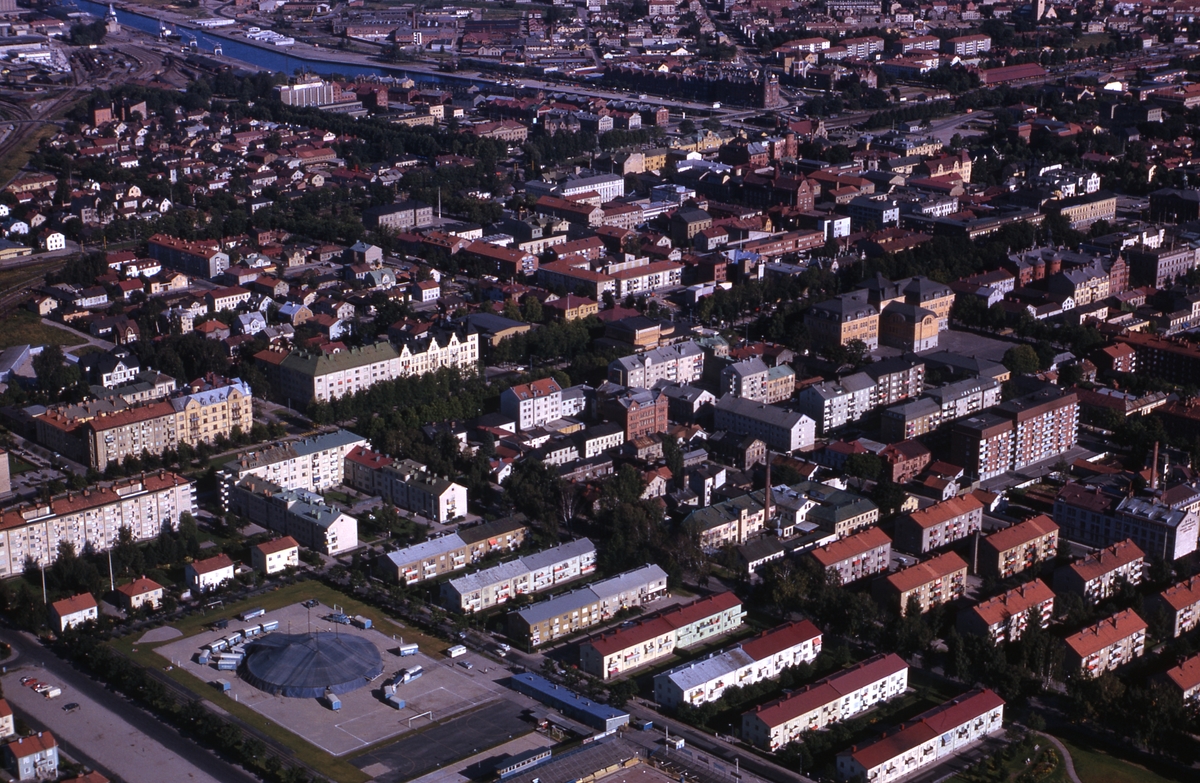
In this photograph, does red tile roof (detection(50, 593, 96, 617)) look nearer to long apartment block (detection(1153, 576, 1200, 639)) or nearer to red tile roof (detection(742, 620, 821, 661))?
red tile roof (detection(742, 620, 821, 661))

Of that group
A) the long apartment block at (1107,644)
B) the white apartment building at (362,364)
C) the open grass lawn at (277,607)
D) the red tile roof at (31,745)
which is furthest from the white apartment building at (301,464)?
the long apartment block at (1107,644)

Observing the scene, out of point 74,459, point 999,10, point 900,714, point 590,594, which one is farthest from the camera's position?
point 999,10

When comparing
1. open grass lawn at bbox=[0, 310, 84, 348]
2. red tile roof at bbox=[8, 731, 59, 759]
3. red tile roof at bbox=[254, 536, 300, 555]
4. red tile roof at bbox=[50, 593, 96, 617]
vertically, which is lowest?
open grass lawn at bbox=[0, 310, 84, 348]

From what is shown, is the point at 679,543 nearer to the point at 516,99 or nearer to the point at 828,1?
the point at 516,99

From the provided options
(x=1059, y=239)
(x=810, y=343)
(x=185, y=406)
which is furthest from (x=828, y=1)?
(x=185, y=406)

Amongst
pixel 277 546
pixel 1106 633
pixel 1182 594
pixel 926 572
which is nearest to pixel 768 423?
pixel 926 572

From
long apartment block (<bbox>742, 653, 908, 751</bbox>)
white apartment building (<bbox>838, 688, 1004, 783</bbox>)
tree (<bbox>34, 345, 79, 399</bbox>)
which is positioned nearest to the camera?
white apartment building (<bbox>838, 688, 1004, 783</bbox>)

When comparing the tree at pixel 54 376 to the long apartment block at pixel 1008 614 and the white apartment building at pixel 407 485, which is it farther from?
the long apartment block at pixel 1008 614

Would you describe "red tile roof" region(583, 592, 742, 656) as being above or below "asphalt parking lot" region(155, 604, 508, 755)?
above

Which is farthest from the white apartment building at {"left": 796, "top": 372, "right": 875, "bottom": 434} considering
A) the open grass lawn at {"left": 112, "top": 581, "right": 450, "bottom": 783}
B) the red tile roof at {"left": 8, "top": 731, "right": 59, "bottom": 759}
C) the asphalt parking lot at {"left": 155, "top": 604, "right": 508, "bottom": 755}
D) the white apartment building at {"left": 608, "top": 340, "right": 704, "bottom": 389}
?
the red tile roof at {"left": 8, "top": 731, "right": 59, "bottom": 759}
